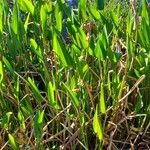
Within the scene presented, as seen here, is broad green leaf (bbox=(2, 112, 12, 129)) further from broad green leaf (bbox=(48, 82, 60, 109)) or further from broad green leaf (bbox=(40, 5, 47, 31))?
broad green leaf (bbox=(40, 5, 47, 31))

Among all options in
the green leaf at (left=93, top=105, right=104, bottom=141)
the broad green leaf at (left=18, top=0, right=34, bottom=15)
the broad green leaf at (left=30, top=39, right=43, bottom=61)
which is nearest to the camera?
the green leaf at (left=93, top=105, right=104, bottom=141)

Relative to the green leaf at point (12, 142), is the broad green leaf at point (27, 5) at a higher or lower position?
higher

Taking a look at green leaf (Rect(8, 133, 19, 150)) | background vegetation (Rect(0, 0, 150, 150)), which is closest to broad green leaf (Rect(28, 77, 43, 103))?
background vegetation (Rect(0, 0, 150, 150))

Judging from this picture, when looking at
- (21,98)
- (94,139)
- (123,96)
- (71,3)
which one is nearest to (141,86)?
(123,96)

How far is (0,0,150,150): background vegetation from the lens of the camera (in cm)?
106

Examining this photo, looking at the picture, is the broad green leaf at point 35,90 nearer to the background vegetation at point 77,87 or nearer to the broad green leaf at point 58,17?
the background vegetation at point 77,87

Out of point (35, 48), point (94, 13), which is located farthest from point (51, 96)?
point (94, 13)

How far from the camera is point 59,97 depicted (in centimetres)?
109

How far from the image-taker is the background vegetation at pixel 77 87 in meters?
1.06

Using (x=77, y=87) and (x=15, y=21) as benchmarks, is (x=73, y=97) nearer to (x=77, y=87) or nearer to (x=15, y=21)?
(x=77, y=87)

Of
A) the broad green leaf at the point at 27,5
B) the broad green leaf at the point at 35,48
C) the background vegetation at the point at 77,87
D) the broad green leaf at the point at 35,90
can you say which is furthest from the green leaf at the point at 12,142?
the broad green leaf at the point at 27,5

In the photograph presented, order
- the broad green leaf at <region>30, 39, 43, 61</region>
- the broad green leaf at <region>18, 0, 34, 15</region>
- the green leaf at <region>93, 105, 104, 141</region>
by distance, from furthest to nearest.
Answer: the broad green leaf at <region>18, 0, 34, 15</region>
the broad green leaf at <region>30, 39, 43, 61</region>
the green leaf at <region>93, 105, 104, 141</region>

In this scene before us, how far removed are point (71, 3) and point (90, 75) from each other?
0.52m

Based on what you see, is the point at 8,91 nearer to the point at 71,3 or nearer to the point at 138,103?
the point at 138,103
